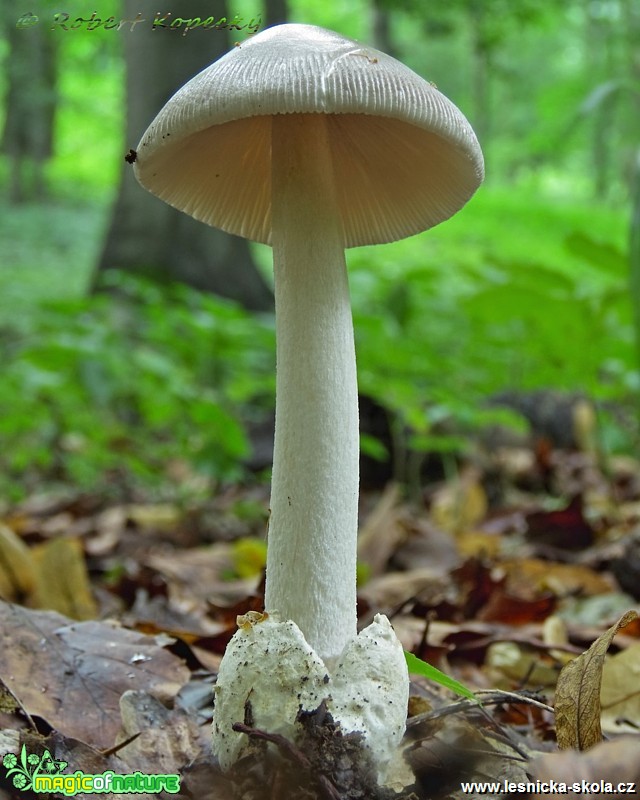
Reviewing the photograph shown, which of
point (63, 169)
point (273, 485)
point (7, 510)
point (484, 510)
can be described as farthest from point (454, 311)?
point (63, 169)

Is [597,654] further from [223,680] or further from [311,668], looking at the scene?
[223,680]

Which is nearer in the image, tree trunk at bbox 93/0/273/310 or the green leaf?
the green leaf

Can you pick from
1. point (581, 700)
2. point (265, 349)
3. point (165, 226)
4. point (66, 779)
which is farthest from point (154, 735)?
point (165, 226)

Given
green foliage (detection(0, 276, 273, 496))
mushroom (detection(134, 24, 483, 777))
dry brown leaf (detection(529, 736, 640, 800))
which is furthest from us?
green foliage (detection(0, 276, 273, 496))

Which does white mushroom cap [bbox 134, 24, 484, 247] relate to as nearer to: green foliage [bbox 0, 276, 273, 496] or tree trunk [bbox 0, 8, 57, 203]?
green foliage [bbox 0, 276, 273, 496]

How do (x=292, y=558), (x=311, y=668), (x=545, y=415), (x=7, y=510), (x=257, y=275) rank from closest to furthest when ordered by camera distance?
(x=311, y=668), (x=292, y=558), (x=7, y=510), (x=545, y=415), (x=257, y=275)

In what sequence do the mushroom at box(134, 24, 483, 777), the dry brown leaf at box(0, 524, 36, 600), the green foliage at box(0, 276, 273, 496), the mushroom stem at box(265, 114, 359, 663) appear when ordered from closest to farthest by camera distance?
the mushroom at box(134, 24, 483, 777) → the mushroom stem at box(265, 114, 359, 663) → the dry brown leaf at box(0, 524, 36, 600) → the green foliage at box(0, 276, 273, 496)

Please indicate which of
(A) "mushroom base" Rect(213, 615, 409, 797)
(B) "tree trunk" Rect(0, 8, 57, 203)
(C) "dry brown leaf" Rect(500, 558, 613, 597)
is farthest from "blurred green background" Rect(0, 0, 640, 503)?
(B) "tree trunk" Rect(0, 8, 57, 203)

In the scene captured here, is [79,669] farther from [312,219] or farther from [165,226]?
[165,226]
